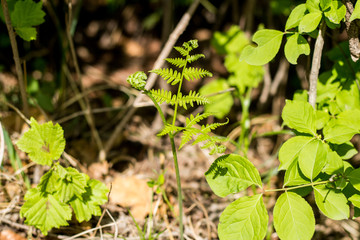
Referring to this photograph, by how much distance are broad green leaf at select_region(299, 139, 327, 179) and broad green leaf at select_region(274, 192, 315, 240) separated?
0.11 m

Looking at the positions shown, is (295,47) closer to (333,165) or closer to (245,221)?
(333,165)

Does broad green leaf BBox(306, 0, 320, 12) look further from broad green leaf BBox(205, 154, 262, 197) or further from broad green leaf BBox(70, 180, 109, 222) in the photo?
broad green leaf BBox(70, 180, 109, 222)

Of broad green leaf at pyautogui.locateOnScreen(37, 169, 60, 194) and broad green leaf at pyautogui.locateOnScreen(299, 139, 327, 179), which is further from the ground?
broad green leaf at pyautogui.locateOnScreen(299, 139, 327, 179)

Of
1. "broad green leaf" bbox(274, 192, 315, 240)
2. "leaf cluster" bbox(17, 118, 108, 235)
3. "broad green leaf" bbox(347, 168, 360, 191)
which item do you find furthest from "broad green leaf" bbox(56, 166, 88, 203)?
"broad green leaf" bbox(347, 168, 360, 191)

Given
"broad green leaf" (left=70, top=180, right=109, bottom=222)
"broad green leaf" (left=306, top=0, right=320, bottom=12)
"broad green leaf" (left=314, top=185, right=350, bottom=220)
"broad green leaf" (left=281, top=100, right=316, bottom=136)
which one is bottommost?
"broad green leaf" (left=70, top=180, right=109, bottom=222)

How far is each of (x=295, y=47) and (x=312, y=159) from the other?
448 mm

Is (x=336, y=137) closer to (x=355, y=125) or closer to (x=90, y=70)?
(x=355, y=125)

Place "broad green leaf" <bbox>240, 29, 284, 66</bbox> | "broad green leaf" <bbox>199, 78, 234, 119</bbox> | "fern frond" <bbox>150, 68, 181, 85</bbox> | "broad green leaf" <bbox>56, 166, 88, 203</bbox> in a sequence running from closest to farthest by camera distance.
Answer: "fern frond" <bbox>150, 68, 181, 85</bbox> < "broad green leaf" <bbox>240, 29, 284, 66</bbox> < "broad green leaf" <bbox>56, 166, 88, 203</bbox> < "broad green leaf" <bbox>199, 78, 234, 119</bbox>

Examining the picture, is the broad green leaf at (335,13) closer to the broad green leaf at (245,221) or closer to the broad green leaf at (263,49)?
the broad green leaf at (263,49)

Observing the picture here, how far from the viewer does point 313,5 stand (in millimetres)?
1299

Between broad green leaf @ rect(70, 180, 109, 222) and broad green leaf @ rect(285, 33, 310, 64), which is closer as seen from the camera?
broad green leaf @ rect(285, 33, 310, 64)

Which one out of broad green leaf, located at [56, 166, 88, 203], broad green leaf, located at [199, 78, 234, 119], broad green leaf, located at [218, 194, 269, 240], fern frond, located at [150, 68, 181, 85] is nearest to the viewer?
fern frond, located at [150, 68, 181, 85]

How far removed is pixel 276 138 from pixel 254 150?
21cm

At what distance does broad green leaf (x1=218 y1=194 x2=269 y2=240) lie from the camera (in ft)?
4.10
